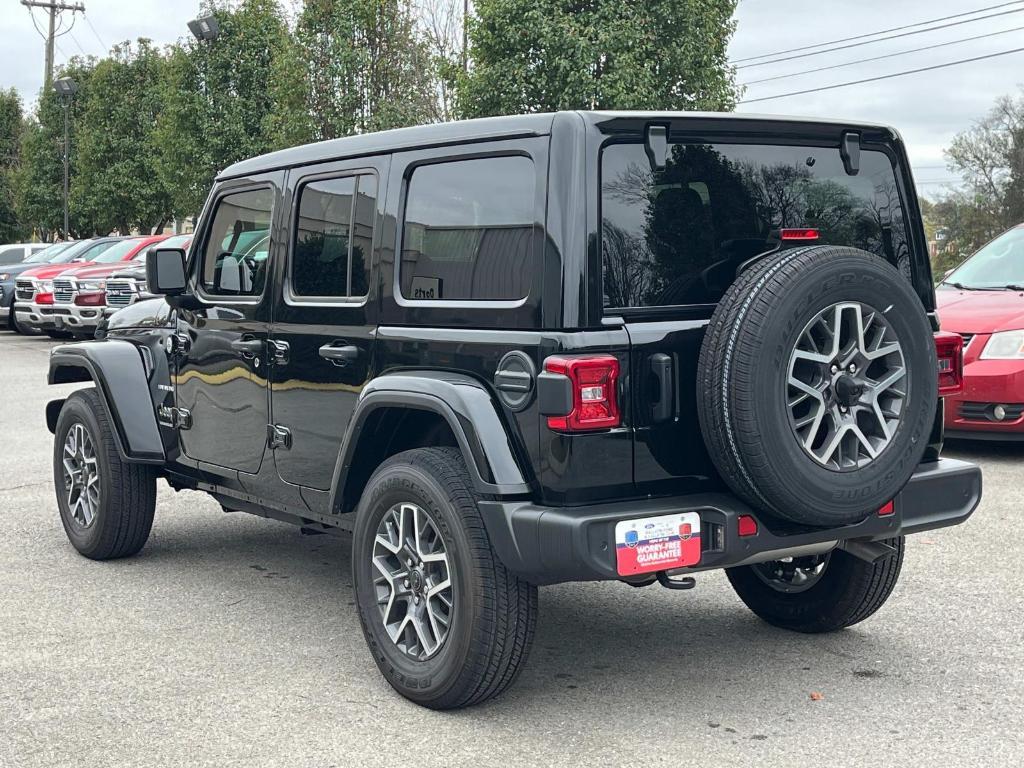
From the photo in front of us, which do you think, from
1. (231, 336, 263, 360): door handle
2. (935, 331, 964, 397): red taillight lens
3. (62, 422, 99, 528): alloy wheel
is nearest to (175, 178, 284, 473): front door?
(231, 336, 263, 360): door handle

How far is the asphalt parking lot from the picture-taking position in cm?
392

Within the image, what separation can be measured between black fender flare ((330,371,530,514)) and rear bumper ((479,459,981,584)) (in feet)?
0.23

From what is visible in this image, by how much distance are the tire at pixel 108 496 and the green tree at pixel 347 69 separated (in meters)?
21.0

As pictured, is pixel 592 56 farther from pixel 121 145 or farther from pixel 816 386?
pixel 121 145

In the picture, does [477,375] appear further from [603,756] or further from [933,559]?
[933,559]

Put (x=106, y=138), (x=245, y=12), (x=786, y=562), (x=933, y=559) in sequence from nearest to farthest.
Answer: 1. (x=786, y=562)
2. (x=933, y=559)
3. (x=245, y=12)
4. (x=106, y=138)

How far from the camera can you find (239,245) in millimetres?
5562

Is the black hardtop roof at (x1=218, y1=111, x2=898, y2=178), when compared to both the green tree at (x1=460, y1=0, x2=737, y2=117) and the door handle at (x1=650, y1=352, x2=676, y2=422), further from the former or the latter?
the green tree at (x1=460, y1=0, x2=737, y2=117)

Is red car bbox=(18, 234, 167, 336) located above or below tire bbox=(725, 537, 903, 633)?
above

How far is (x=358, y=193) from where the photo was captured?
4.77 m

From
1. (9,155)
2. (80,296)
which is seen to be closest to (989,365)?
(80,296)

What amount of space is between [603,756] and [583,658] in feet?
3.23

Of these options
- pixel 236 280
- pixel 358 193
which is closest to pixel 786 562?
pixel 358 193

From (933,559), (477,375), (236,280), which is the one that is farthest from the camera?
(933,559)
